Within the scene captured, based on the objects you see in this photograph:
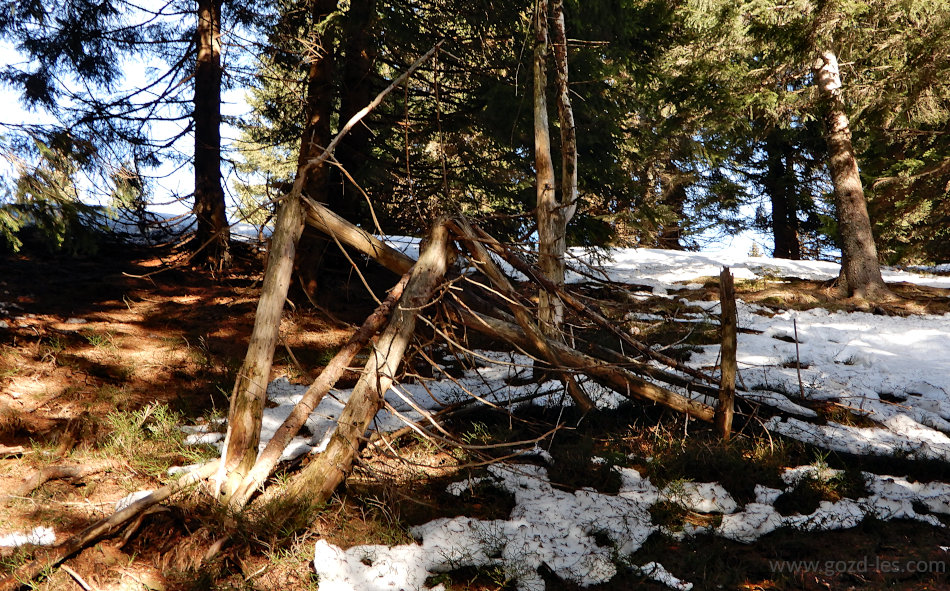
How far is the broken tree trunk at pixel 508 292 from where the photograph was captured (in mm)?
4238

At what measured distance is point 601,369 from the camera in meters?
4.36

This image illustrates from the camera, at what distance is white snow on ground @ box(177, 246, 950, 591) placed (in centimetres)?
340

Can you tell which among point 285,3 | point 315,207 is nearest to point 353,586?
point 315,207

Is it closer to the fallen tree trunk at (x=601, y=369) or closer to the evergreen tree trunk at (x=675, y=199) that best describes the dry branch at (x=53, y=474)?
the fallen tree trunk at (x=601, y=369)

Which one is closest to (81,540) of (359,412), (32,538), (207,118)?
(32,538)

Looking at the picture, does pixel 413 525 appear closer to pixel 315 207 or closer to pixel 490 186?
pixel 315 207

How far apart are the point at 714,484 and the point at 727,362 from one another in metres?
0.95

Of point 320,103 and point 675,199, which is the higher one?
point 320,103

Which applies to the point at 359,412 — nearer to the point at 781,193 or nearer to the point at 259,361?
the point at 259,361

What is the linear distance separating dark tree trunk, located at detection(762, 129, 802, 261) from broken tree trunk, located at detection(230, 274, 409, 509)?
14040 millimetres

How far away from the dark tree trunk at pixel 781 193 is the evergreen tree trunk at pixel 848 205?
481 centimetres

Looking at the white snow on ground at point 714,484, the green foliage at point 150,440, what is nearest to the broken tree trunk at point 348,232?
the white snow on ground at point 714,484

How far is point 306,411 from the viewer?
12.5ft

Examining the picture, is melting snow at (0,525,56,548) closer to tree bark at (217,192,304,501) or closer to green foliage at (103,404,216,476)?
green foliage at (103,404,216,476)
